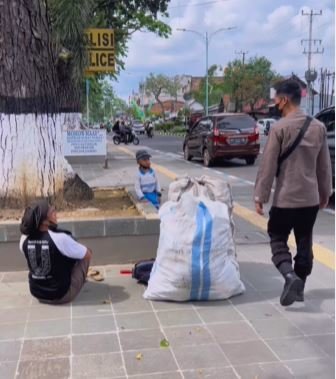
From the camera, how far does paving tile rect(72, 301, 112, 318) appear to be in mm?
4434

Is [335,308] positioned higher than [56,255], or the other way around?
[56,255]

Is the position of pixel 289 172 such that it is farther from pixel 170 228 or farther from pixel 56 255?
pixel 56 255

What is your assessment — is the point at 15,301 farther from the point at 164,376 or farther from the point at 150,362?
the point at 164,376

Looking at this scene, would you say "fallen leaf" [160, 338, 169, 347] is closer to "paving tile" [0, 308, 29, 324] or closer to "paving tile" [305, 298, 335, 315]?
"paving tile" [0, 308, 29, 324]

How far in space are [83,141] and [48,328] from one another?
628 centimetres

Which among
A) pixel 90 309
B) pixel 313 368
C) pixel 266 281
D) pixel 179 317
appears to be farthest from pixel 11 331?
pixel 266 281

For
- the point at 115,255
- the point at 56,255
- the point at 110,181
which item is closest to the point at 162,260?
the point at 56,255

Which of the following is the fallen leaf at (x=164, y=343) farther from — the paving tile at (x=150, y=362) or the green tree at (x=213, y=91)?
the green tree at (x=213, y=91)

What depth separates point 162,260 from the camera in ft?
15.1

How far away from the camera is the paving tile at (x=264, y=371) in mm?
3365

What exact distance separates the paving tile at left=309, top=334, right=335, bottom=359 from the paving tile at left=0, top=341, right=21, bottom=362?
1.96 metres

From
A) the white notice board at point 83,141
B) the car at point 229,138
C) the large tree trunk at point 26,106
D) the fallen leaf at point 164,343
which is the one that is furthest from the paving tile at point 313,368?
the car at point 229,138

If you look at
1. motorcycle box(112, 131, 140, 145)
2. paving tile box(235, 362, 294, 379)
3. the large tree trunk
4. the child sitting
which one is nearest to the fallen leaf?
paving tile box(235, 362, 294, 379)

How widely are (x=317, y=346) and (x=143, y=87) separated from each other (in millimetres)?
103978
